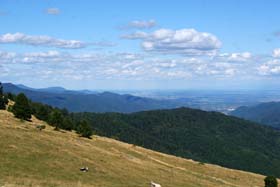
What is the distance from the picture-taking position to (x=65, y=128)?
283ft

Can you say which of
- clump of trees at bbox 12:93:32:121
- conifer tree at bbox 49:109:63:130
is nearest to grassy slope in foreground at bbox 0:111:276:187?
clump of trees at bbox 12:93:32:121

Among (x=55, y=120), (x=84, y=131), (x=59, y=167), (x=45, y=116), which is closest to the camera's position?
(x=59, y=167)

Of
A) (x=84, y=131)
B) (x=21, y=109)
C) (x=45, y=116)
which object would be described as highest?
(x=21, y=109)

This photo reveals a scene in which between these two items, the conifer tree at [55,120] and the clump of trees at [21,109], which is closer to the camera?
the clump of trees at [21,109]

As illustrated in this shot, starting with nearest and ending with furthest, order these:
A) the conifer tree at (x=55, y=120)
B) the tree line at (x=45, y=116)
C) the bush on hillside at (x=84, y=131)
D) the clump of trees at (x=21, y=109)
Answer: the clump of trees at (x=21, y=109) → the tree line at (x=45, y=116) → the bush on hillside at (x=84, y=131) → the conifer tree at (x=55, y=120)

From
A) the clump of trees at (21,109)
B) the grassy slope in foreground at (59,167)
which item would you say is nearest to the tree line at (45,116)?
the clump of trees at (21,109)

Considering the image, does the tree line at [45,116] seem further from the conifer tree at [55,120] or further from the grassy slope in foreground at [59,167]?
the grassy slope in foreground at [59,167]

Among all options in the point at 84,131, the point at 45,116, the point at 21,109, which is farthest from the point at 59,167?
the point at 45,116

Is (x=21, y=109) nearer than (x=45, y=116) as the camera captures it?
Yes

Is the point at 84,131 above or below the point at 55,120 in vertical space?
below

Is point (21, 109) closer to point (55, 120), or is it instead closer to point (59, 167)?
point (55, 120)

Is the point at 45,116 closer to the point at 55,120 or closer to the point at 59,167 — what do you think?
the point at 55,120

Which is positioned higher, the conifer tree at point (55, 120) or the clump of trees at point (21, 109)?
the clump of trees at point (21, 109)

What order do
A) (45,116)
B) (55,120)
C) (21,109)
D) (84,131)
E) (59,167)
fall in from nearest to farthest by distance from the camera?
1. (59,167)
2. (21,109)
3. (84,131)
4. (55,120)
5. (45,116)
